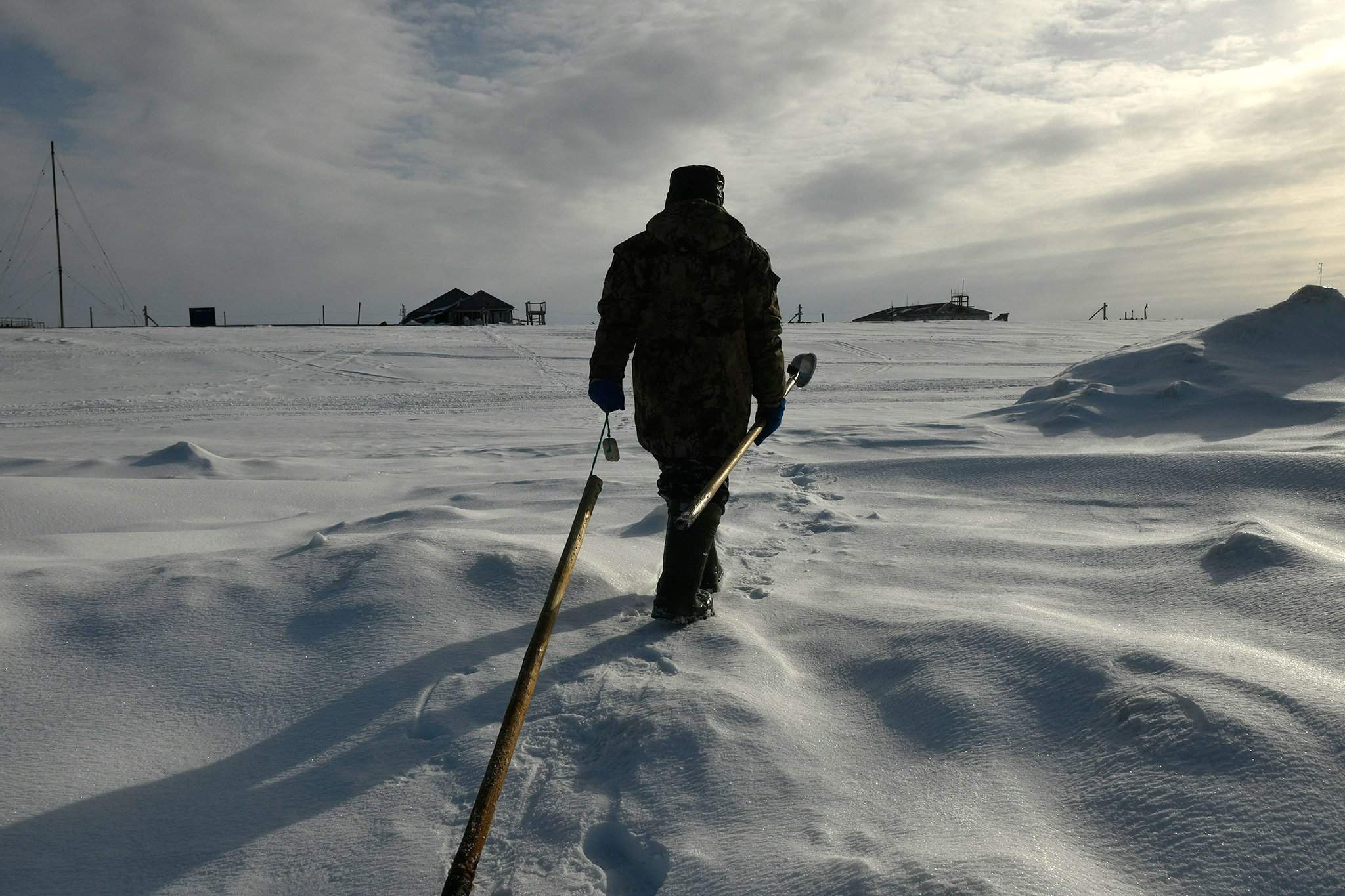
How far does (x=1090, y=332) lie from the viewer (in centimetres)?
2261

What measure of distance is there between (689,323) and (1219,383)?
613 cm

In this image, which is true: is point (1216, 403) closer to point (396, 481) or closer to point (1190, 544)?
point (1190, 544)

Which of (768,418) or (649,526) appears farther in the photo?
(649,526)

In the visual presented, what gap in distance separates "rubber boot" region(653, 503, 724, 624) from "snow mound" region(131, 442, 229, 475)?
427 cm

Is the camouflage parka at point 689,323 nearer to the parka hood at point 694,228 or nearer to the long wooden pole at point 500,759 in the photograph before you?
the parka hood at point 694,228

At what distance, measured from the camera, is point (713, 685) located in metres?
2.31

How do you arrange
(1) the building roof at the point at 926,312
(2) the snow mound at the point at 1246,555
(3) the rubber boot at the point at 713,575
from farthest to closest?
(1) the building roof at the point at 926,312
(3) the rubber boot at the point at 713,575
(2) the snow mound at the point at 1246,555

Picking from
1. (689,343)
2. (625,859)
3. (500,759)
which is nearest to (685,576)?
(689,343)

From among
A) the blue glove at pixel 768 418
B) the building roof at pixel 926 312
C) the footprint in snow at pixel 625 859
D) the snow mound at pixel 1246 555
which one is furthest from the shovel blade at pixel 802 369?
the building roof at pixel 926 312

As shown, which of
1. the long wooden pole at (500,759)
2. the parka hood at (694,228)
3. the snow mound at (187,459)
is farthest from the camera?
the snow mound at (187,459)

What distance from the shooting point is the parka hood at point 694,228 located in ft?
9.36

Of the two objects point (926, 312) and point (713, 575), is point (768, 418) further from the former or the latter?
point (926, 312)

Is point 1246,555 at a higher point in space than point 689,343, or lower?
lower

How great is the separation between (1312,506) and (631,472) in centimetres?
382
